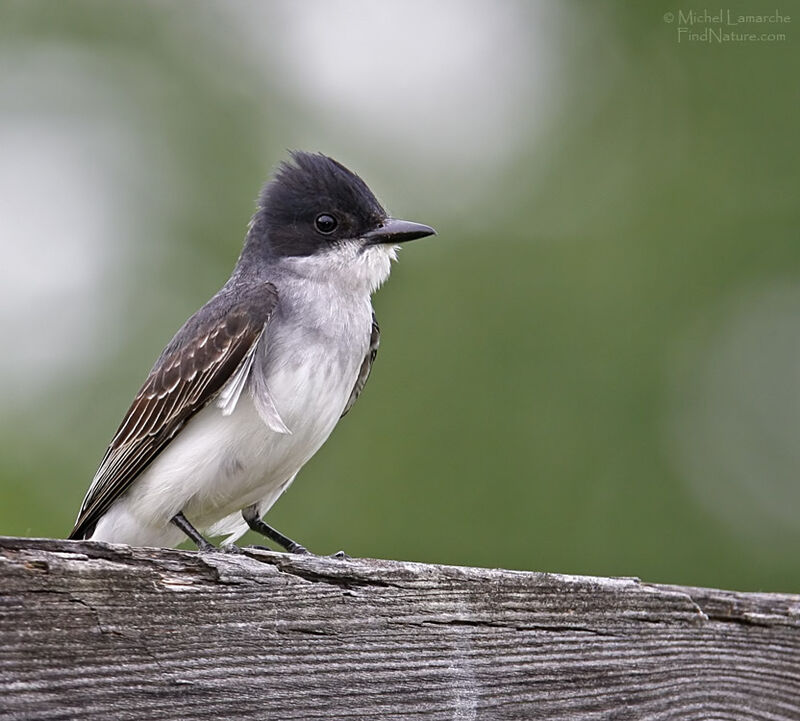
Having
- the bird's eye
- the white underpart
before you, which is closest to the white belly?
the white underpart

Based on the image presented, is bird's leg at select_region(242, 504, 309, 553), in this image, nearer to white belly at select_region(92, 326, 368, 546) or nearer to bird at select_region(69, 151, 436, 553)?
bird at select_region(69, 151, 436, 553)

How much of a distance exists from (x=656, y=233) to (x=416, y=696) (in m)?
5.49

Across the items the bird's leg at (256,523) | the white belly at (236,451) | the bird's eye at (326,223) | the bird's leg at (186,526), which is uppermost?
the bird's eye at (326,223)

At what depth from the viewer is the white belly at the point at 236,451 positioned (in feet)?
13.4

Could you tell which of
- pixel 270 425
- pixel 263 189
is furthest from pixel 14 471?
pixel 270 425

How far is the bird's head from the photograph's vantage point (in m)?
4.64

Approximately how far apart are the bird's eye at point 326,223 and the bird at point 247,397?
0.09 m

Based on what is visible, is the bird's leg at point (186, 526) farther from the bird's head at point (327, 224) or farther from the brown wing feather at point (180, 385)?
the bird's head at point (327, 224)

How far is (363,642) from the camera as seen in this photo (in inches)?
96.4

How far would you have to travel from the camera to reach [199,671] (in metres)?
2.21

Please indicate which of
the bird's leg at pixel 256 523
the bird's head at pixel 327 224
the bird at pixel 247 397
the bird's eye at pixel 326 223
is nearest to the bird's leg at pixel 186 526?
the bird at pixel 247 397

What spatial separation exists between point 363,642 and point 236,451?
171 centimetres

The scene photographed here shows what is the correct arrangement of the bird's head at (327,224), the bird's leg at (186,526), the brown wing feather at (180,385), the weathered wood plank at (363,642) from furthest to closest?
the bird's head at (327,224), the bird's leg at (186,526), the brown wing feather at (180,385), the weathered wood plank at (363,642)

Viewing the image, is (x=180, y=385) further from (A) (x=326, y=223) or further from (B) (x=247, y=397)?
(A) (x=326, y=223)
